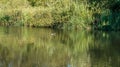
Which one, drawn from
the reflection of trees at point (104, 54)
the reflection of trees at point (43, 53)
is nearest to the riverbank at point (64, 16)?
the reflection of trees at point (43, 53)

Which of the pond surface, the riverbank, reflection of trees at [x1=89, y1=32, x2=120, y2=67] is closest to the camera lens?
reflection of trees at [x1=89, y1=32, x2=120, y2=67]

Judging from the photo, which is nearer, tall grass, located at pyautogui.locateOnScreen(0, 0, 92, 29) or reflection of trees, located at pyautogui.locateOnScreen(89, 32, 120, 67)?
reflection of trees, located at pyautogui.locateOnScreen(89, 32, 120, 67)

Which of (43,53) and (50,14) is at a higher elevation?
(50,14)

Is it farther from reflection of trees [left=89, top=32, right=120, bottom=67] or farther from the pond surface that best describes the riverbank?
reflection of trees [left=89, top=32, right=120, bottom=67]

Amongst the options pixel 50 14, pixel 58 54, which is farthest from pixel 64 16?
pixel 58 54

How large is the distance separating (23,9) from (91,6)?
7997mm

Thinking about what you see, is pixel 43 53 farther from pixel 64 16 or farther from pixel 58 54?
pixel 64 16

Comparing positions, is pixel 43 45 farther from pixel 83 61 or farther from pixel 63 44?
pixel 83 61

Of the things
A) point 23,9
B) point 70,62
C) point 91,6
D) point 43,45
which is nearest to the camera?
point 70,62

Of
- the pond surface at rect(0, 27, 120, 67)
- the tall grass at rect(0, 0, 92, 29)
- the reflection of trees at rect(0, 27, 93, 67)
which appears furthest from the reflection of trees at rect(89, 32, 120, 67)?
the tall grass at rect(0, 0, 92, 29)

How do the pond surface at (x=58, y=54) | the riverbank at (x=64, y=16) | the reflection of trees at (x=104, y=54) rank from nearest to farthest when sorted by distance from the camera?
the reflection of trees at (x=104, y=54) → the pond surface at (x=58, y=54) → the riverbank at (x=64, y=16)

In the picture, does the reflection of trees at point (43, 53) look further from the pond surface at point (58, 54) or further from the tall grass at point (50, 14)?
the tall grass at point (50, 14)

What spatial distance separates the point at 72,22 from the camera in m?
36.4

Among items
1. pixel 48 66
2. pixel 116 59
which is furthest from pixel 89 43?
pixel 48 66
